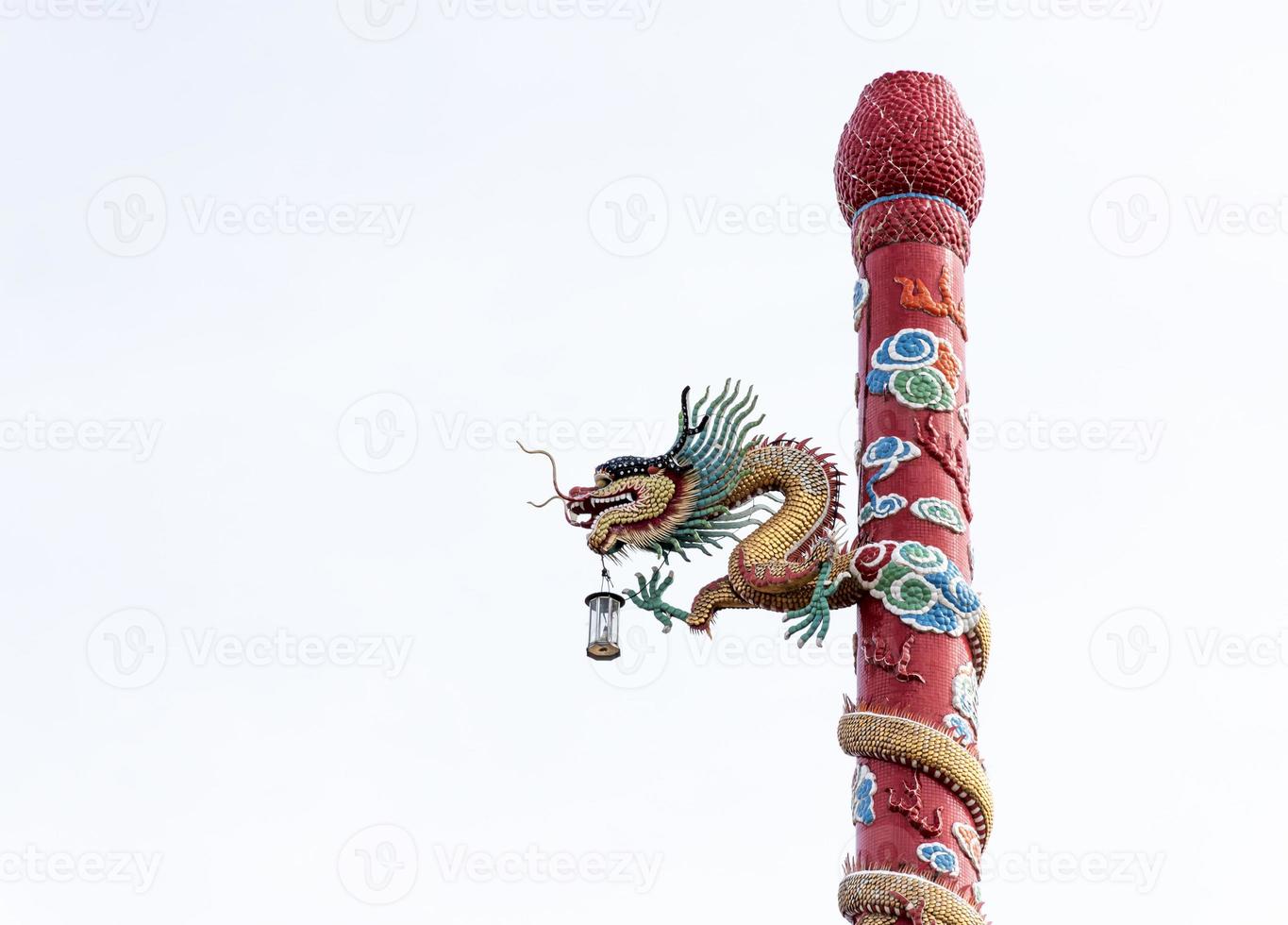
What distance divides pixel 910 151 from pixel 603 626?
6.55 m

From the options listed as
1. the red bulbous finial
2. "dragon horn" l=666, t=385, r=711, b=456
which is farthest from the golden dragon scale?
"dragon horn" l=666, t=385, r=711, b=456

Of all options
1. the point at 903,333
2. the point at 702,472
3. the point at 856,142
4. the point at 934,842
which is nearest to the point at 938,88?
the point at 856,142

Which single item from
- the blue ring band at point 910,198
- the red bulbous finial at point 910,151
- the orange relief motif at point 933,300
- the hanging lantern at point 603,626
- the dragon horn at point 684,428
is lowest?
the hanging lantern at point 603,626

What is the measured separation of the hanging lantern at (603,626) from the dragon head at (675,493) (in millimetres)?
1151

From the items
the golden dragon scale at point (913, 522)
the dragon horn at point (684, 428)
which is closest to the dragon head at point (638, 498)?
the dragon horn at point (684, 428)

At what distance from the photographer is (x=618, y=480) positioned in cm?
2439

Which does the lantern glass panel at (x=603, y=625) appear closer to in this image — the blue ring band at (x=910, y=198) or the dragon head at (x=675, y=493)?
the dragon head at (x=675, y=493)

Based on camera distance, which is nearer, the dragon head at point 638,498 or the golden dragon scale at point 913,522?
the golden dragon scale at point 913,522

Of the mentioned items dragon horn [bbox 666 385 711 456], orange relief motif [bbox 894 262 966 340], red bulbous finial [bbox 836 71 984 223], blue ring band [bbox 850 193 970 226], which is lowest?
dragon horn [bbox 666 385 711 456]

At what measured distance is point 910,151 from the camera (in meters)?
24.7

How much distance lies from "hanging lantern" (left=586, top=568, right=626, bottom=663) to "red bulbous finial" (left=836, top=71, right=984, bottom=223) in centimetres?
558

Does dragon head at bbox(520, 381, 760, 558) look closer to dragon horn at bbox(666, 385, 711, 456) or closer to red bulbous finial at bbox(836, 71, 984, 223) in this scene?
dragon horn at bbox(666, 385, 711, 456)

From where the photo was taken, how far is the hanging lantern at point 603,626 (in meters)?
22.4

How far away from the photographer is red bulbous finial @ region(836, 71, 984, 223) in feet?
81.0
